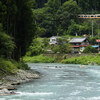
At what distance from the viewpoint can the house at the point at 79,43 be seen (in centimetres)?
10175

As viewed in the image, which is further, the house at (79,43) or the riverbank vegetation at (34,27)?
the house at (79,43)

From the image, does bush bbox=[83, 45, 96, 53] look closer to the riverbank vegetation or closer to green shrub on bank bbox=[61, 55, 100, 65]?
the riverbank vegetation

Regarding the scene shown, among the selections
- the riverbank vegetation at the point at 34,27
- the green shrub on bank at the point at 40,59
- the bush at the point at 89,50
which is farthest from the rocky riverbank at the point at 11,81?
the bush at the point at 89,50

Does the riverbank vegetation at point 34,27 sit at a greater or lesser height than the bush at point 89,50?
greater

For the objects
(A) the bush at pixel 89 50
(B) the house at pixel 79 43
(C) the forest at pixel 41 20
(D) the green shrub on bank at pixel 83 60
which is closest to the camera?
(C) the forest at pixel 41 20

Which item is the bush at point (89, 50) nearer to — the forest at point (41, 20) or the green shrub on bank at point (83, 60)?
the green shrub on bank at point (83, 60)

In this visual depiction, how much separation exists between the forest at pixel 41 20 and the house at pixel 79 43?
1206 centimetres

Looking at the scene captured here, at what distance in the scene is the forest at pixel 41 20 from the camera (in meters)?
44.6

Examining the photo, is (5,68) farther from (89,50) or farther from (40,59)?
(89,50)

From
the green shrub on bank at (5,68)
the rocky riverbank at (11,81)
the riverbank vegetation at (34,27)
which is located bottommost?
the rocky riverbank at (11,81)

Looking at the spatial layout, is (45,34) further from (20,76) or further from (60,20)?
(20,76)

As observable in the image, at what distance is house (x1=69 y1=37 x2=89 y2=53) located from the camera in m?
102

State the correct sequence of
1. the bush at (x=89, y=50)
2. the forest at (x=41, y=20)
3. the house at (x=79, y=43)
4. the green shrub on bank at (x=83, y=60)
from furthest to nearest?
the house at (x=79, y=43) → the bush at (x=89, y=50) → the green shrub on bank at (x=83, y=60) → the forest at (x=41, y=20)

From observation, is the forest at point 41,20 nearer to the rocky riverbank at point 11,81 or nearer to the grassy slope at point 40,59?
the rocky riverbank at point 11,81
